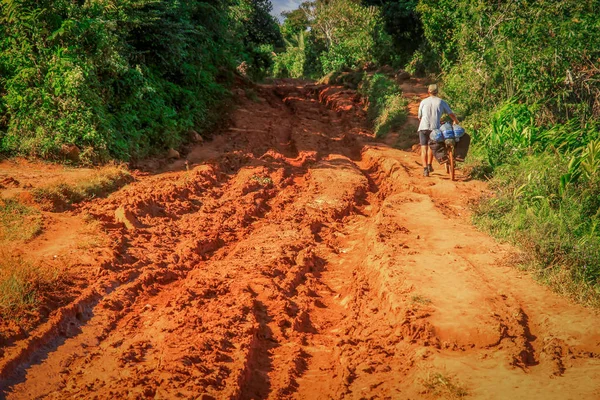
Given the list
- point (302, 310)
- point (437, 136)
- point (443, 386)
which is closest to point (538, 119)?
point (437, 136)

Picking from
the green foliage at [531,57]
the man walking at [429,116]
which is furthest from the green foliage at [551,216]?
the green foliage at [531,57]

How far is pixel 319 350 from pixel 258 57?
21.5 metres

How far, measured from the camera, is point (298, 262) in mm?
7000

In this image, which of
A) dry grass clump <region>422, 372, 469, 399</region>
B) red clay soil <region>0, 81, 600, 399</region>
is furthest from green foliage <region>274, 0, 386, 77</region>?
dry grass clump <region>422, 372, 469, 399</region>

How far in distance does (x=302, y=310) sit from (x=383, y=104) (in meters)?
11.9

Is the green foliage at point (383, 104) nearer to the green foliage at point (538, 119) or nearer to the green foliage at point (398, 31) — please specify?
the green foliage at point (538, 119)

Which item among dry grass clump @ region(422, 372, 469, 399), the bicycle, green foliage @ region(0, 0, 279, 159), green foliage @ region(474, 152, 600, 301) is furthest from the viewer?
green foliage @ region(0, 0, 279, 159)

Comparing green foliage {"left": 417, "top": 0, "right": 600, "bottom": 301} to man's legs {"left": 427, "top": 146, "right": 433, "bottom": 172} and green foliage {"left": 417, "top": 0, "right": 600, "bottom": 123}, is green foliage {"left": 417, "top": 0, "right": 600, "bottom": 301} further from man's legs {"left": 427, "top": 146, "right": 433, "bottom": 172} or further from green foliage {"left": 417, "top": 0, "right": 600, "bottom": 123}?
man's legs {"left": 427, "top": 146, "right": 433, "bottom": 172}

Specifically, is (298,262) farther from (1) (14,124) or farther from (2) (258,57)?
(2) (258,57)

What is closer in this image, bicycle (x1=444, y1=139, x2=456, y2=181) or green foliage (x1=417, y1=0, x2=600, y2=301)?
green foliage (x1=417, y1=0, x2=600, y2=301)

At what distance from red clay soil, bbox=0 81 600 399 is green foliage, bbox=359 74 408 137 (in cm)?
566

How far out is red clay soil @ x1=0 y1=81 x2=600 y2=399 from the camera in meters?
4.48

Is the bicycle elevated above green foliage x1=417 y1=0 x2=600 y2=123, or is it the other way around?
green foliage x1=417 y1=0 x2=600 y2=123

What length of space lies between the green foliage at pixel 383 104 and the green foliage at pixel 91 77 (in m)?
5.20
